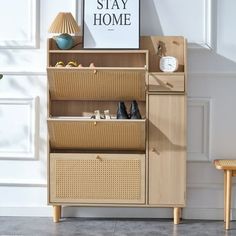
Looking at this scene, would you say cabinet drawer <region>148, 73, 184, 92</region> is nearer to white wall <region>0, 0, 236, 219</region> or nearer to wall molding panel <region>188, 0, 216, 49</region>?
white wall <region>0, 0, 236, 219</region>

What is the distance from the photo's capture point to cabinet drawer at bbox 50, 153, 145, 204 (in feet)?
14.1

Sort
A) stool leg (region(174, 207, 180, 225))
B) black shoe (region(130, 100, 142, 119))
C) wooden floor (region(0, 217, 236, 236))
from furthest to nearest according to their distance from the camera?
stool leg (region(174, 207, 180, 225)), black shoe (region(130, 100, 142, 119)), wooden floor (region(0, 217, 236, 236))

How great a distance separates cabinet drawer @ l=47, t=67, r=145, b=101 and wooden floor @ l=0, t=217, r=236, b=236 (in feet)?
3.55

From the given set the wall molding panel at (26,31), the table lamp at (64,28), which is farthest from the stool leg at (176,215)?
the wall molding panel at (26,31)

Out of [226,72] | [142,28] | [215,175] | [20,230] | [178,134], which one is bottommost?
[20,230]

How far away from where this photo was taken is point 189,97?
14.9 feet

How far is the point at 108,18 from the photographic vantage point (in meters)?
4.44

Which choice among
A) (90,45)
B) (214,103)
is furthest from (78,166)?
(214,103)

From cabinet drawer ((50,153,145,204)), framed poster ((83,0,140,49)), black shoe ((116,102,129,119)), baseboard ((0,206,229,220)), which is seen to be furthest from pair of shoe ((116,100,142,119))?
baseboard ((0,206,229,220))

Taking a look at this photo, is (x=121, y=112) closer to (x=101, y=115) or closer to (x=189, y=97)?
(x=101, y=115)

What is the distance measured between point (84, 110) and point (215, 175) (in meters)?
1.30

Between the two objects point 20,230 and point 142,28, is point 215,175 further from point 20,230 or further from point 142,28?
point 20,230

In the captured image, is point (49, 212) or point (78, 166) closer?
point (78, 166)

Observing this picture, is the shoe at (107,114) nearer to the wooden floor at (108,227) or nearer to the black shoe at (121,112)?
the black shoe at (121,112)
